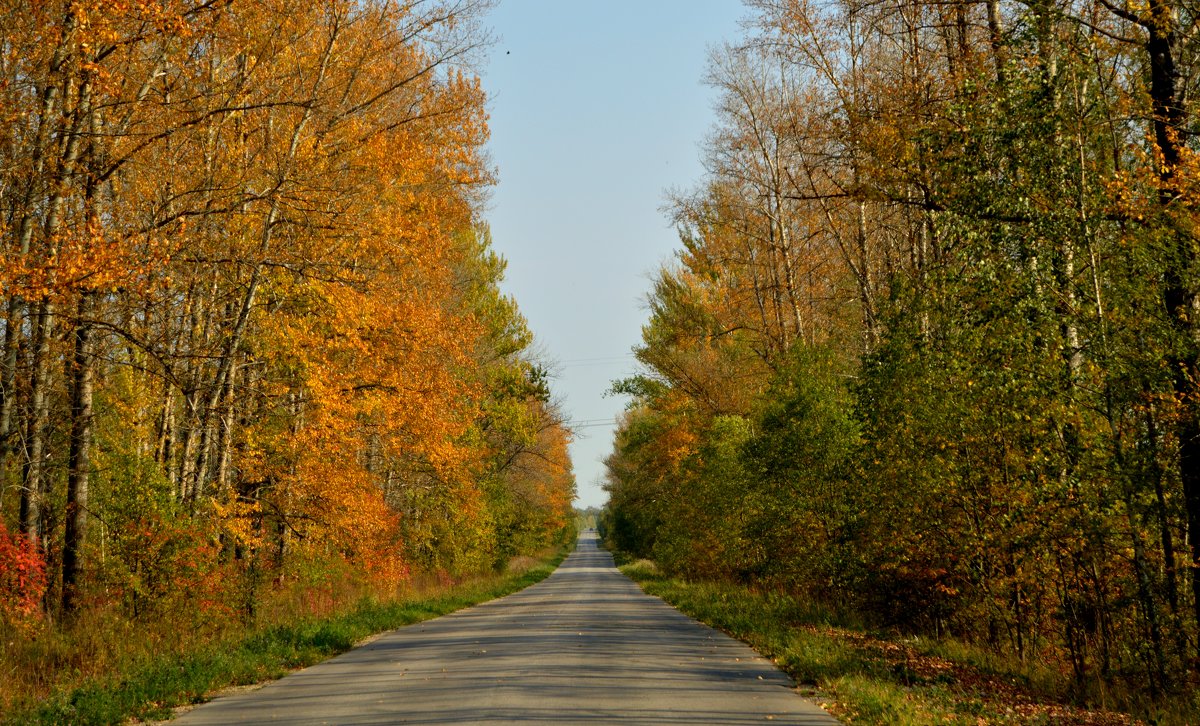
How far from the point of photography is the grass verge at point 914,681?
871 cm

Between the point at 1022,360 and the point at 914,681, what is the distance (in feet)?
12.5

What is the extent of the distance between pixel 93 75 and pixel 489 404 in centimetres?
2677

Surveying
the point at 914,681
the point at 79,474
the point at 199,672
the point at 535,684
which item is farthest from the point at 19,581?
the point at 914,681

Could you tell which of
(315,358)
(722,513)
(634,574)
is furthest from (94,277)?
(634,574)

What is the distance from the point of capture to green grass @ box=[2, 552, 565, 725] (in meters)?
8.85

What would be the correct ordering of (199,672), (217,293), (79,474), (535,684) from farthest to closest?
(217,293)
(79,474)
(199,672)
(535,684)

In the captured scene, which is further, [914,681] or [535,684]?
[914,681]

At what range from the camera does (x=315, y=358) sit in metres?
18.9

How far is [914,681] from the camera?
10695 mm

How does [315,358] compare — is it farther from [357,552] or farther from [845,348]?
[845,348]

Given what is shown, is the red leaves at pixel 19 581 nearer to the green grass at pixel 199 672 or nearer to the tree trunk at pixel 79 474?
the tree trunk at pixel 79 474

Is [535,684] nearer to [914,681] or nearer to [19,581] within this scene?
[914,681]

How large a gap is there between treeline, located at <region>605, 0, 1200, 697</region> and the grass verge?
830mm

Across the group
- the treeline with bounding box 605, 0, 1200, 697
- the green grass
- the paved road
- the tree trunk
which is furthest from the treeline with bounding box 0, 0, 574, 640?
the treeline with bounding box 605, 0, 1200, 697
